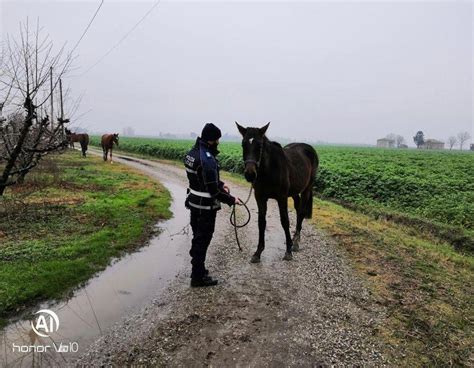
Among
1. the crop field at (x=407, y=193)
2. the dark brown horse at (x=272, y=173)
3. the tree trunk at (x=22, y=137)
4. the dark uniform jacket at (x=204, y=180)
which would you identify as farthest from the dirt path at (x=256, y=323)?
the crop field at (x=407, y=193)

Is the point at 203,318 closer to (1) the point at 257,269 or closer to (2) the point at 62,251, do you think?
(1) the point at 257,269

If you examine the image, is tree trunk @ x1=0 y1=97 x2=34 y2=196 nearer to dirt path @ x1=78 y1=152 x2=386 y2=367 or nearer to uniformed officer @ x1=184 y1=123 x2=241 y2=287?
uniformed officer @ x1=184 y1=123 x2=241 y2=287

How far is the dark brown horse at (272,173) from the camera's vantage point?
5.87 meters

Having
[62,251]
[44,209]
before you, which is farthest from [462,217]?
[44,209]

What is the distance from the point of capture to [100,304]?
4.84 metres

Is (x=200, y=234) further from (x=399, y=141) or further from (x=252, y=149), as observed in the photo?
(x=399, y=141)

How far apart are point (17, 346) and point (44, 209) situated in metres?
6.99

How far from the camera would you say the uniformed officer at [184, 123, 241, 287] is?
514cm

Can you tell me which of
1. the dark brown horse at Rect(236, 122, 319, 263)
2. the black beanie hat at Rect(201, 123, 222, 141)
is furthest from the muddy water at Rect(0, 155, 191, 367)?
the black beanie hat at Rect(201, 123, 222, 141)

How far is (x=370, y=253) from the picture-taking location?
747 centimetres

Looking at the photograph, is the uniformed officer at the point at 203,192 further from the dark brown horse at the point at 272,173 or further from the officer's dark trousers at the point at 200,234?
the dark brown horse at the point at 272,173

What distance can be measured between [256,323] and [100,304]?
2.28 meters

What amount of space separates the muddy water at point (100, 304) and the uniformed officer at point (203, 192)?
0.79 meters

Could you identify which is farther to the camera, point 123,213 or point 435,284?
point 123,213
